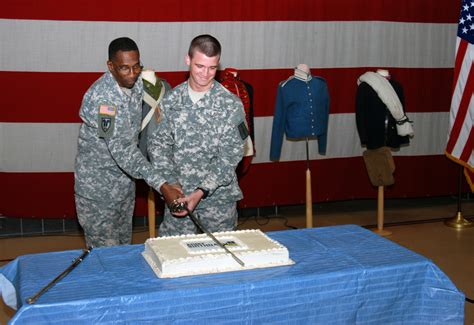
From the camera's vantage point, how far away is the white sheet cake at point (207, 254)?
220 cm

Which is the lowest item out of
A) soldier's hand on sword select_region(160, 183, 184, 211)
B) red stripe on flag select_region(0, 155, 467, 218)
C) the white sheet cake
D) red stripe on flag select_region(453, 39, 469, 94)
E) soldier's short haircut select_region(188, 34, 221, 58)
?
red stripe on flag select_region(0, 155, 467, 218)

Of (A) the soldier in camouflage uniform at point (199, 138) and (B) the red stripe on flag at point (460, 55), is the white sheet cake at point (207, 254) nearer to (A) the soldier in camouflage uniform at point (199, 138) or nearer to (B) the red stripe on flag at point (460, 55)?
(A) the soldier in camouflage uniform at point (199, 138)

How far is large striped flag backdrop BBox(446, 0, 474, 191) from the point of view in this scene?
495cm

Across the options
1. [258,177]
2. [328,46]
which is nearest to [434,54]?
[328,46]

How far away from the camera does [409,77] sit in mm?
5742

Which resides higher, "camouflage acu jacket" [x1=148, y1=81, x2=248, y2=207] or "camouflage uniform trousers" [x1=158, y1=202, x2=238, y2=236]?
"camouflage acu jacket" [x1=148, y1=81, x2=248, y2=207]

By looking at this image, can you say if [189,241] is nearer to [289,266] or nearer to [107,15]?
[289,266]

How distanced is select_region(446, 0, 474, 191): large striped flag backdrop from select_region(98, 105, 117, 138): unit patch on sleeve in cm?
300

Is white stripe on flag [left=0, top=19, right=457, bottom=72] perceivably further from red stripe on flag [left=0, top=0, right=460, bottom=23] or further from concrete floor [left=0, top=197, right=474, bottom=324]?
concrete floor [left=0, top=197, right=474, bottom=324]

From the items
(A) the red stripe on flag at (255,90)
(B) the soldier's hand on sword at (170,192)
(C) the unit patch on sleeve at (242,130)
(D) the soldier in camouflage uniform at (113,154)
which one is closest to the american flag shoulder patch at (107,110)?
(D) the soldier in camouflage uniform at (113,154)

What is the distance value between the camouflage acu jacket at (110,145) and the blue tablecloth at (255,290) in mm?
618

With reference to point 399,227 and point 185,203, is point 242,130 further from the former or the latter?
point 399,227

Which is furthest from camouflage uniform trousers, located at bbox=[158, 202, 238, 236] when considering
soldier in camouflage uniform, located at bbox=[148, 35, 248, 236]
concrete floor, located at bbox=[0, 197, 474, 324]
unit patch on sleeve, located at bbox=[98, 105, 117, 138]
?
concrete floor, located at bbox=[0, 197, 474, 324]

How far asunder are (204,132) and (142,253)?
716 millimetres
